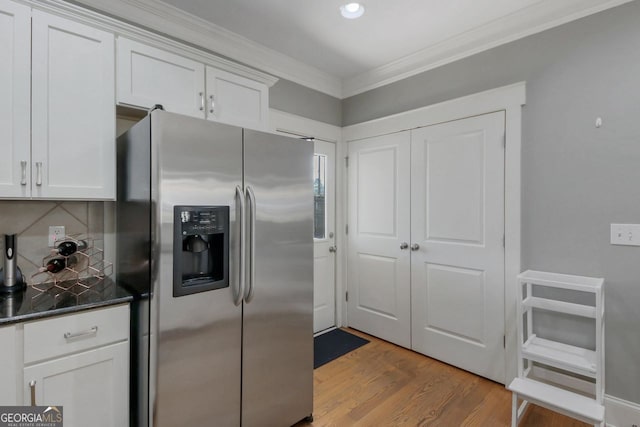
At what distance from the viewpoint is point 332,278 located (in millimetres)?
3426

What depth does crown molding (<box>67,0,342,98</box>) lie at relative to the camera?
2.03 metres

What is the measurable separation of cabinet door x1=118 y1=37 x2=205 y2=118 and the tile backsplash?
0.72m

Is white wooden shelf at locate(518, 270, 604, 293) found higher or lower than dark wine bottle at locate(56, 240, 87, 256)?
lower

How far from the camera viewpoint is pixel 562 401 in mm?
1714

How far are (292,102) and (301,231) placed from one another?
5.30 ft

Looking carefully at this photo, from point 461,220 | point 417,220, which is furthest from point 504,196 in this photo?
point 417,220

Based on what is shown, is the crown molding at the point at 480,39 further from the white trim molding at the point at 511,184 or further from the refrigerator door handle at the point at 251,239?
the refrigerator door handle at the point at 251,239

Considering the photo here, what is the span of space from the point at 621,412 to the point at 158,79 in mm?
3332

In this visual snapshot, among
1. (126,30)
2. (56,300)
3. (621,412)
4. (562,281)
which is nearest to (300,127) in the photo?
(126,30)

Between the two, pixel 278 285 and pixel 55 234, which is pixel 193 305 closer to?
pixel 278 285

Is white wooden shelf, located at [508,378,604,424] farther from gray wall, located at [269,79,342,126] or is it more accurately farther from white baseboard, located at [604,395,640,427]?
gray wall, located at [269,79,342,126]

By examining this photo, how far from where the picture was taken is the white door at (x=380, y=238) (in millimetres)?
2939

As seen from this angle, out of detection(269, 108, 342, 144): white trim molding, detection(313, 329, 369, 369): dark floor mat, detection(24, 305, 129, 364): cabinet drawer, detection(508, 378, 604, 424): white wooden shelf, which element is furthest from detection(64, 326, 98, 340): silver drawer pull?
detection(508, 378, 604, 424): white wooden shelf

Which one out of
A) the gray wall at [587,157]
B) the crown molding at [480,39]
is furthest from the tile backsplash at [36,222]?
the gray wall at [587,157]
